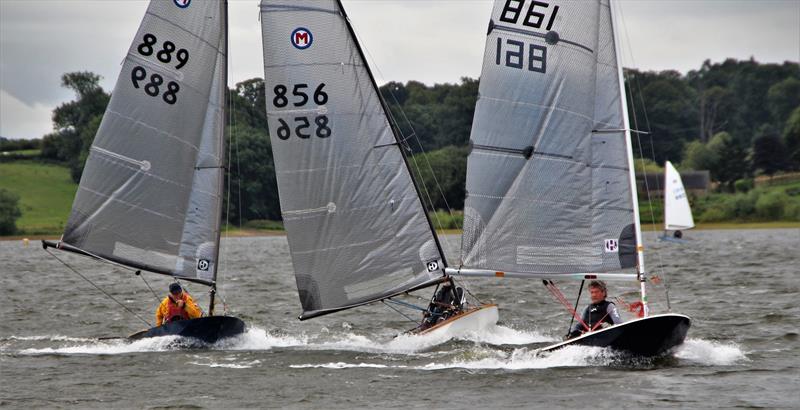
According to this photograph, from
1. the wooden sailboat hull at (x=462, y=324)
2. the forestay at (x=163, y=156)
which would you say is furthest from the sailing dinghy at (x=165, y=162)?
the wooden sailboat hull at (x=462, y=324)

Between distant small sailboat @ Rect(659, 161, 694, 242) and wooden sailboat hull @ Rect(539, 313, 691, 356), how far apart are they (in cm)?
5345

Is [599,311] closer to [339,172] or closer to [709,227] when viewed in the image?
[339,172]

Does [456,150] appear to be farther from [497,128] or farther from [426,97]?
[497,128]

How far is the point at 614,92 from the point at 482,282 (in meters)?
24.7

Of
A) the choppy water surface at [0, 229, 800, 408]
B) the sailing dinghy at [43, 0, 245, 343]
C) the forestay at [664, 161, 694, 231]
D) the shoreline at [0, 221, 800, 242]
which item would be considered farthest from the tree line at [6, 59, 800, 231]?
the sailing dinghy at [43, 0, 245, 343]

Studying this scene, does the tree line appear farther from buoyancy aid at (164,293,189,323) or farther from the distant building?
buoyancy aid at (164,293,189,323)

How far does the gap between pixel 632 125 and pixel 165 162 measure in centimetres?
12537

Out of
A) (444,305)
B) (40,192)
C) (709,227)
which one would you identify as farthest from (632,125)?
(444,305)

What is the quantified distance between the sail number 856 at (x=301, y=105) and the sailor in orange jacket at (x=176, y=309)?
3.54 m

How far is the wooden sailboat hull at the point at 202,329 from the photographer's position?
2269cm

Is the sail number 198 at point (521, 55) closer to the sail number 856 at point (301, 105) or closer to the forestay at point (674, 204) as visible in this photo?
the sail number 856 at point (301, 105)

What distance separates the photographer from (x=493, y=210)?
66.7 ft

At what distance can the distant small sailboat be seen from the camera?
237ft

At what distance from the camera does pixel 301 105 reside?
22.5 m
